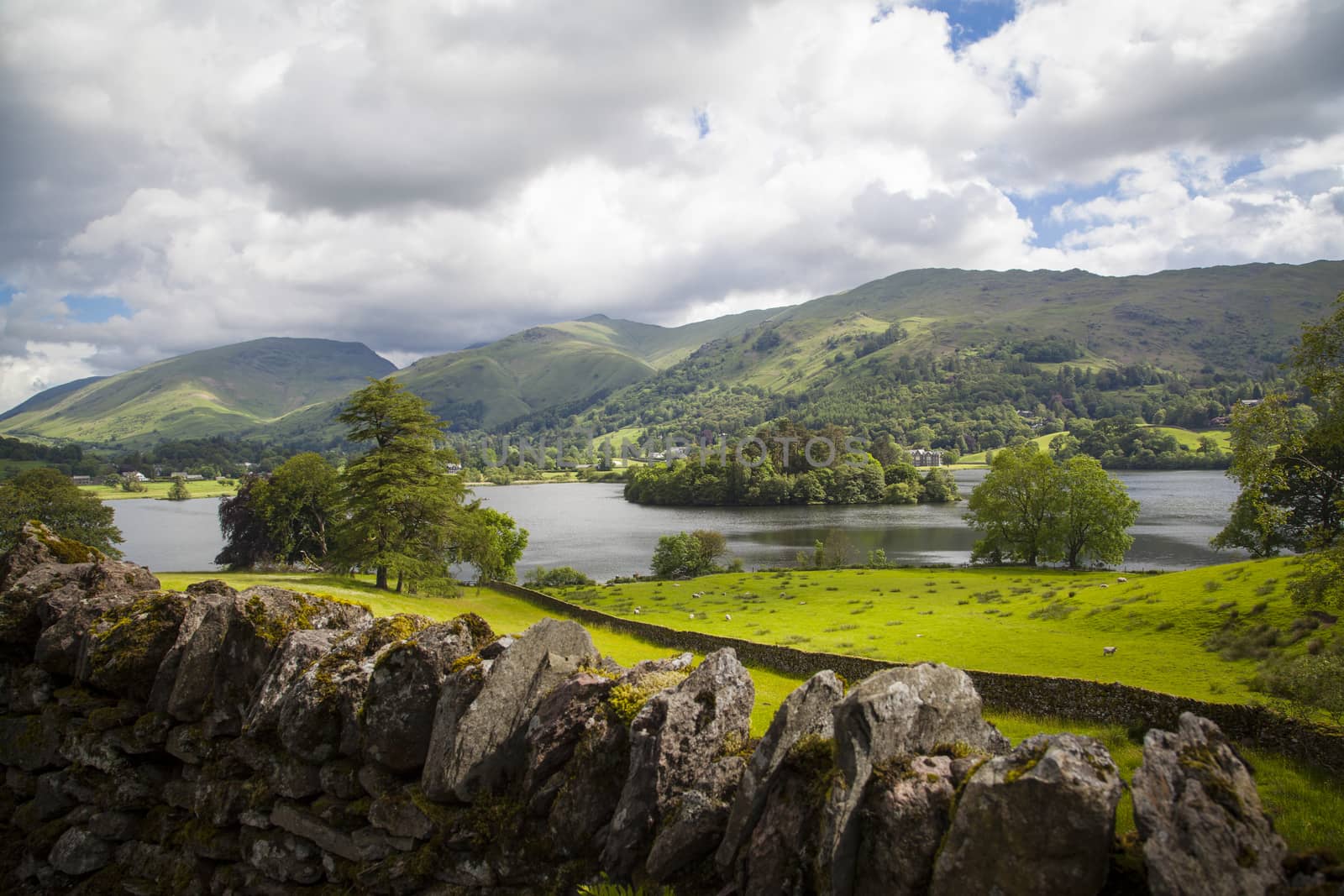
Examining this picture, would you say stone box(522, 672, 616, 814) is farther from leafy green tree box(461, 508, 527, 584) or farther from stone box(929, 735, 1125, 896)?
leafy green tree box(461, 508, 527, 584)

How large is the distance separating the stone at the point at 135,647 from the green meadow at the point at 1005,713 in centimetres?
862

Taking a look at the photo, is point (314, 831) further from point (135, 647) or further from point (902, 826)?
point (902, 826)

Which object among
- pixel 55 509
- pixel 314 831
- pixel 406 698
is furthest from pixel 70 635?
pixel 55 509

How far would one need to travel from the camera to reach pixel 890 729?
4922mm

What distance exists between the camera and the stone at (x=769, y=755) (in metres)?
5.25

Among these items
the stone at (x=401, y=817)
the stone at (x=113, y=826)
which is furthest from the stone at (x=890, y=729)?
the stone at (x=113, y=826)

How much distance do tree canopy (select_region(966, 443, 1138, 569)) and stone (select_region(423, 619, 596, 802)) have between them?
227 ft

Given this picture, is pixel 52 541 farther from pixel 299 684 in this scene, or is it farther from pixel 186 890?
pixel 299 684

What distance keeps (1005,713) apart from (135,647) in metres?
19.1

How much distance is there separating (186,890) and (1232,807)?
10.00 meters

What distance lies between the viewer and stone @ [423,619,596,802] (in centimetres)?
663

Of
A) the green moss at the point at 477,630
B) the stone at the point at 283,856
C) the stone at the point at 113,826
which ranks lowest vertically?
the stone at the point at 113,826

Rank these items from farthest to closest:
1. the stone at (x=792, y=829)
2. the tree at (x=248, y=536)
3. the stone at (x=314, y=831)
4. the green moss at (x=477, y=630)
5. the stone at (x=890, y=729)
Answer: the tree at (x=248, y=536) < the green moss at (x=477, y=630) < the stone at (x=314, y=831) < the stone at (x=792, y=829) < the stone at (x=890, y=729)

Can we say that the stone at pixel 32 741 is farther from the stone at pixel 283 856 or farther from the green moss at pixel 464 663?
the green moss at pixel 464 663
